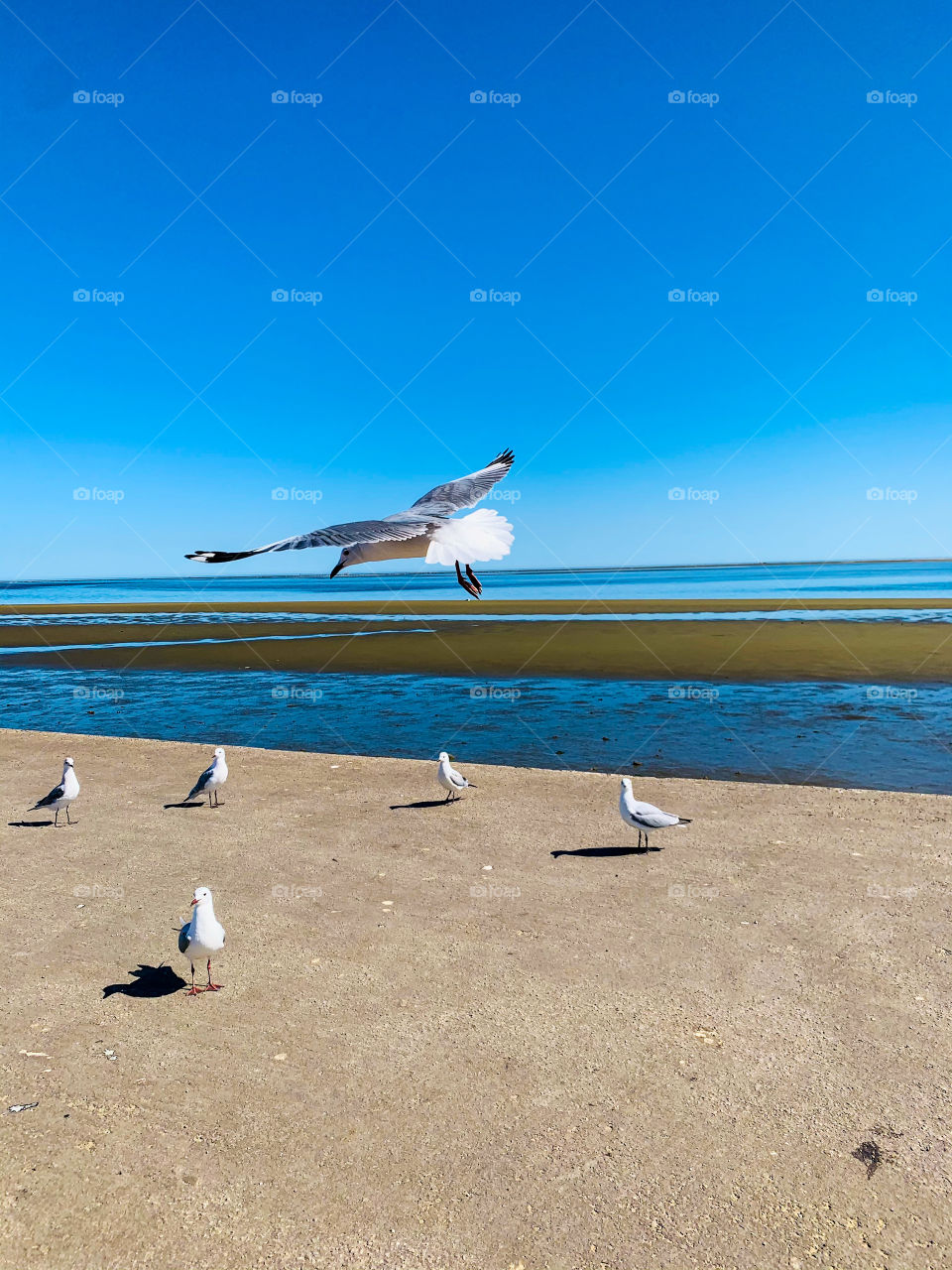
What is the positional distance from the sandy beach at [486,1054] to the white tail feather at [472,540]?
11.6 feet

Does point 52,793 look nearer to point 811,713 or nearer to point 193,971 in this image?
point 193,971

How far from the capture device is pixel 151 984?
6.55 metres

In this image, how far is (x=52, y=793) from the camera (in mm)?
10930

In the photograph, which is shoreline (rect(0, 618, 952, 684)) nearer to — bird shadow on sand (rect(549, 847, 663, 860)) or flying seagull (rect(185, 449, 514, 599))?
bird shadow on sand (rect(549, 847, 663, 860))

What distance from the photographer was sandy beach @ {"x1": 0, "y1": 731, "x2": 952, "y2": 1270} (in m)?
4.02

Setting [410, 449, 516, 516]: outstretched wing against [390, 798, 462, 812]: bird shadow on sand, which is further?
[390, 798, 462, 812]: bird shadow on sand

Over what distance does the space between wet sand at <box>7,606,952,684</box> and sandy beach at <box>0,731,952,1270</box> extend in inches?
701

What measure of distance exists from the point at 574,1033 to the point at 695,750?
1110cm

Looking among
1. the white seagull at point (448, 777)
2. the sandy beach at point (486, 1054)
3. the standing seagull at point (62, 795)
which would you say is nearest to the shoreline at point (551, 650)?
the white seagull at point (448, 777)

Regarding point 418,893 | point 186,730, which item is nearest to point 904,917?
point 418,893

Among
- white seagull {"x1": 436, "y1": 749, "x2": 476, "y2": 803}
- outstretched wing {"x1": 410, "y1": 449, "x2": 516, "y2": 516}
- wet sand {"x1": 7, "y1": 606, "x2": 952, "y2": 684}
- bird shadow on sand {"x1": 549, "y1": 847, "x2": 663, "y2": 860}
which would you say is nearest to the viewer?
outstretched wing {"x1": 410, "y1": 449, "x2": 516, "y2": 516}

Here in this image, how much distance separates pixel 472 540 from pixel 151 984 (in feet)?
15.5

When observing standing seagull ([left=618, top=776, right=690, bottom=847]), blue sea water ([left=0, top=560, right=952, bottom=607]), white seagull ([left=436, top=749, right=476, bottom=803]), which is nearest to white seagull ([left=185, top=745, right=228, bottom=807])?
white seagull ([left=436, top=749, right=476, bottom=803])

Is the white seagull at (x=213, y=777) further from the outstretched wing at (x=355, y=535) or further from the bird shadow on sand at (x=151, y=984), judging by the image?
the outstretched wing at (x=355, y=535)
